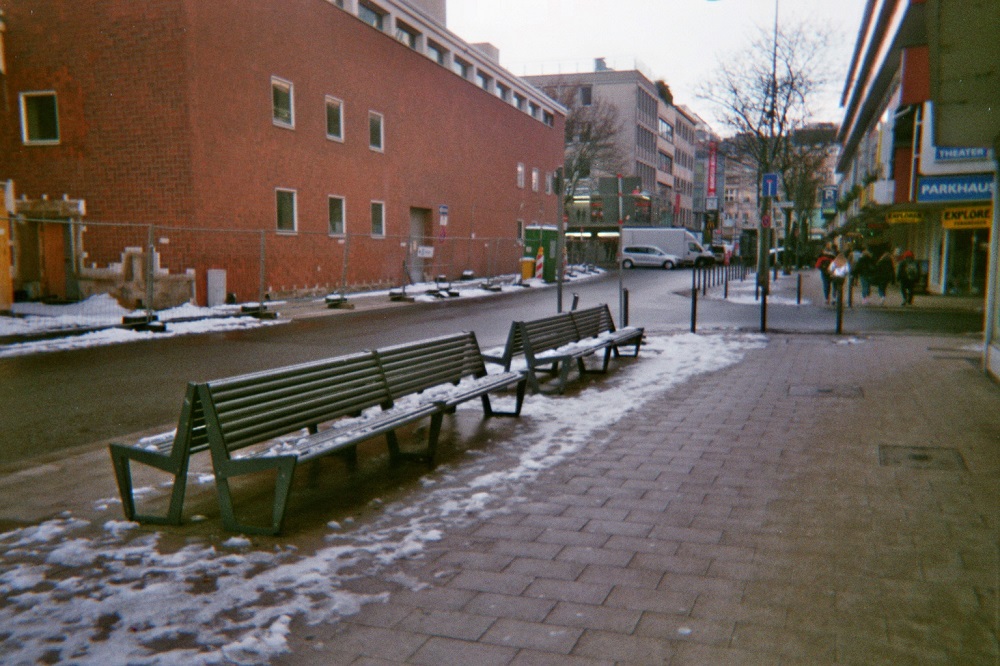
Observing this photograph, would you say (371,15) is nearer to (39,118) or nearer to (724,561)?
(39,118)

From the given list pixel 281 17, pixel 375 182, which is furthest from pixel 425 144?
pixel 281 17

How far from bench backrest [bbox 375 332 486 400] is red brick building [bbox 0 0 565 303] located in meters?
10.5

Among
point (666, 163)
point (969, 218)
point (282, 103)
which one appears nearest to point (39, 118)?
point (282, 103)

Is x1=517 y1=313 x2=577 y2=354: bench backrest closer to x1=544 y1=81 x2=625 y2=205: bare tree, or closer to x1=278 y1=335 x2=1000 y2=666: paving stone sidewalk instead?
x1=278 y1=335 x2=1000 y2=666: paving stone sidewalk

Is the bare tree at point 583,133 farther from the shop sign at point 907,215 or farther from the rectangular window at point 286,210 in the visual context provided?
the rectangular window at point 286,210

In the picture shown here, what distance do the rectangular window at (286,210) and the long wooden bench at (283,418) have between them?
1893 centimetres

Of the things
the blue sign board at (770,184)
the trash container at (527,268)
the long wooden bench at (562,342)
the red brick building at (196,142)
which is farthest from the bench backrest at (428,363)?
the trash container at (527,268)

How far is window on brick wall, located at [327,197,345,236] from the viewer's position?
27.6 m

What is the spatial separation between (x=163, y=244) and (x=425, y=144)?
15.4 metres

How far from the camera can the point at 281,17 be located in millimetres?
24016

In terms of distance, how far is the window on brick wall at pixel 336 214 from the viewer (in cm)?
2758

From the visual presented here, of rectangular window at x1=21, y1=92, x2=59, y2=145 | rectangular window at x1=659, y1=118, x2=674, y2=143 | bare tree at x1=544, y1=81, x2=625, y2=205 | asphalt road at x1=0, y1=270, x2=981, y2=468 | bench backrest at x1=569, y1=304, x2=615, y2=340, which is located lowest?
asphalt road at x1=0, y1=270, x2=981, y2=468

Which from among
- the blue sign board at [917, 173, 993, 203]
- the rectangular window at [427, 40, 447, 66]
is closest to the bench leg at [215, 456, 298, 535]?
the blue sign board at [917, 173, 993, 203]

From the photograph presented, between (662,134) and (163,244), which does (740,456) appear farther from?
(662,134)
